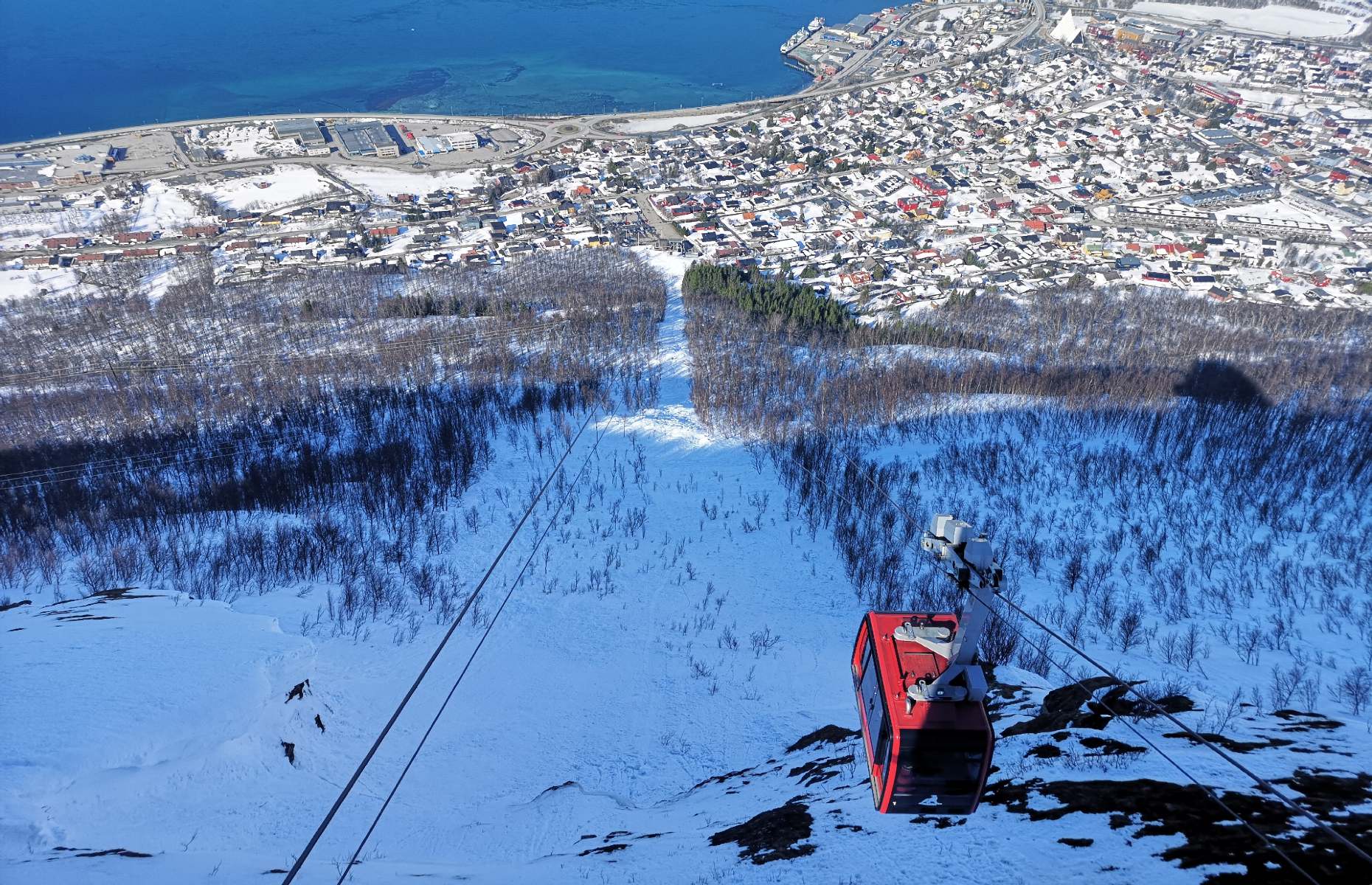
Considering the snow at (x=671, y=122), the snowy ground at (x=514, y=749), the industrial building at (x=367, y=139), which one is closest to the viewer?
the snowy ground at (x=514, y=749)

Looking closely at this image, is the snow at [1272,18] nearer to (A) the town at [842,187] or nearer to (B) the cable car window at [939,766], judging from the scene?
(A) the town at [842,187]

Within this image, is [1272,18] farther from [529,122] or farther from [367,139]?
[367,139]

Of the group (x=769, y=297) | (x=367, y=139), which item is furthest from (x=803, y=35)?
(x=769, y=297)

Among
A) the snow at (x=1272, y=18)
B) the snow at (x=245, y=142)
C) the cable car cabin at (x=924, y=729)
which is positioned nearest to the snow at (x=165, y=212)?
the snow at (x=245, y=142)

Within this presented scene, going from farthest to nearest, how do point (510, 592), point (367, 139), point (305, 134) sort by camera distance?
point (305, 134)
point (367, 139)
point (510, 592)

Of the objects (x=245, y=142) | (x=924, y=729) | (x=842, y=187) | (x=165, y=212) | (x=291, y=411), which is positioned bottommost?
(x=291, y=411)

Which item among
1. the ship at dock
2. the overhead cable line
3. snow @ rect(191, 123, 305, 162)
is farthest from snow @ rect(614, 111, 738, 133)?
the overhead cable line

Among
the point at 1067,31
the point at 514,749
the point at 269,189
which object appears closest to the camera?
the point at 514,749
